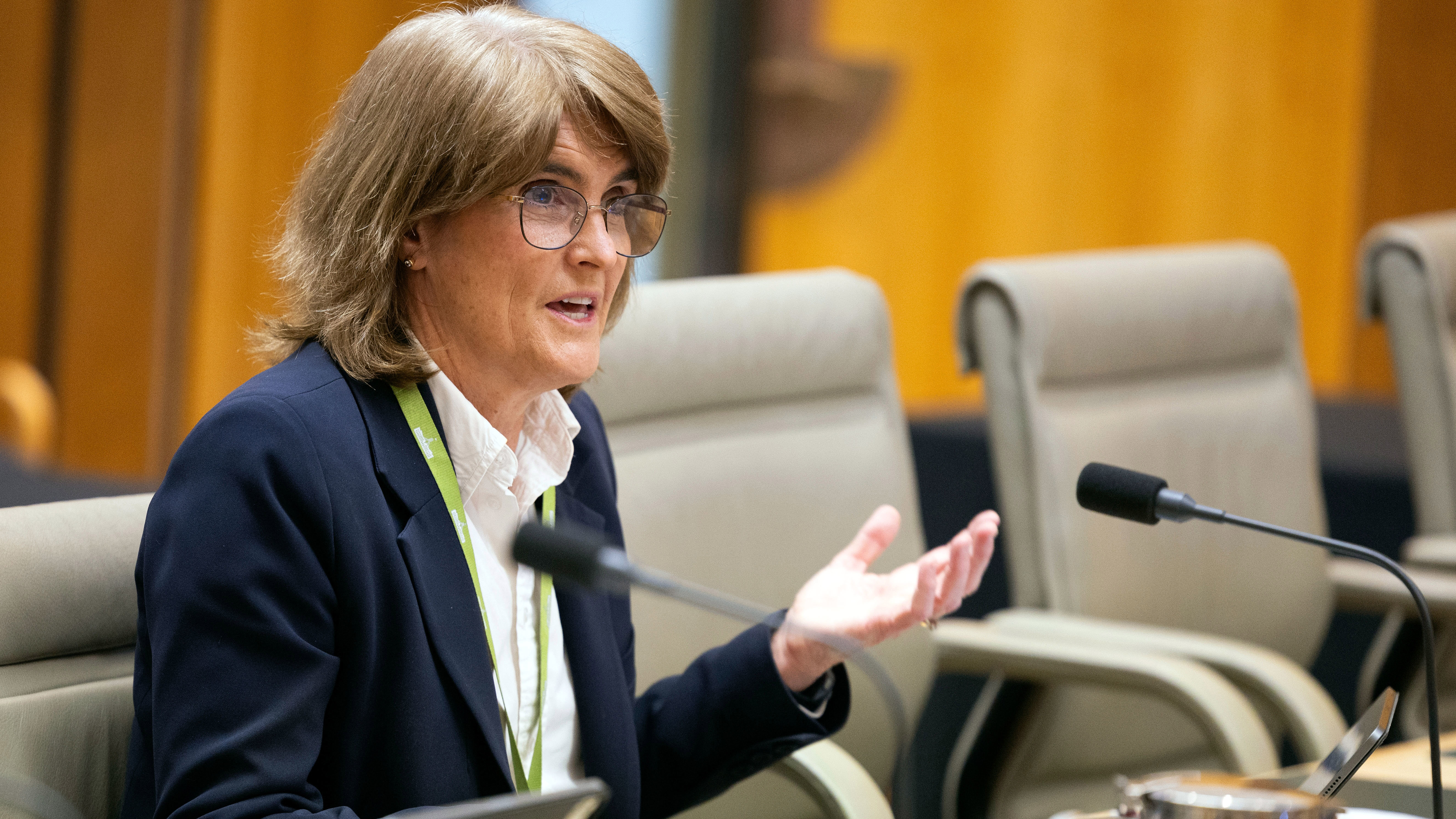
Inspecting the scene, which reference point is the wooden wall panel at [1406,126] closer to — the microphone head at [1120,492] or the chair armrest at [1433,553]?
the chair armrest at [1433,553]

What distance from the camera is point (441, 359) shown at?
1351mm

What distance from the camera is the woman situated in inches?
43.7

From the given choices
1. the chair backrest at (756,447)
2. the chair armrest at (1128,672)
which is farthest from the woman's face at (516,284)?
the chair armrest at (1128,672)

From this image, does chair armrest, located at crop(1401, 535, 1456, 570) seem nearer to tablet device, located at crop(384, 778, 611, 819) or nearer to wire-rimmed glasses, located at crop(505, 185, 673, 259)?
wire-rimmed glasses, located at crop(505, 185, 673, 259)

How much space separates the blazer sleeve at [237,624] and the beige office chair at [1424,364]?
1698mm

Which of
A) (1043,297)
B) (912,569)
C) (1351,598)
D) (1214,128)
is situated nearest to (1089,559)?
(1043,297)

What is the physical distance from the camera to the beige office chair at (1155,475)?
2000 mm

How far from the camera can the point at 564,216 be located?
4.34ft

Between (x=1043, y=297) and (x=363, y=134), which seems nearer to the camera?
(x=363, y=134)

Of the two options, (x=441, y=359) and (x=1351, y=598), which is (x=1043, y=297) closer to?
(x=1351, y=598)

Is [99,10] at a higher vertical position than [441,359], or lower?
higher

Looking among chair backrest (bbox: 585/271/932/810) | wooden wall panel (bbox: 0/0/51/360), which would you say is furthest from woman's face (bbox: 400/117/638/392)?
wooden wall panel (bbox: 0/0/51/360)

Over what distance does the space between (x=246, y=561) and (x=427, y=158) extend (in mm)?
349

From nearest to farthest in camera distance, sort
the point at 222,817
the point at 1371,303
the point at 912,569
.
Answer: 1. the point at 222,817
2. the point at 912,569
3. the point at 1371,303
